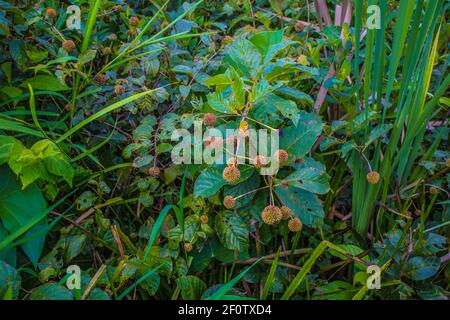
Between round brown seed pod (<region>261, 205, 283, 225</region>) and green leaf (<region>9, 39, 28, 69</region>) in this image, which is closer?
round brown seed pod (<region>261, 205, 283, 225</region>)

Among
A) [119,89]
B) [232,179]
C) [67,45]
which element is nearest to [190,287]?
[232,179]

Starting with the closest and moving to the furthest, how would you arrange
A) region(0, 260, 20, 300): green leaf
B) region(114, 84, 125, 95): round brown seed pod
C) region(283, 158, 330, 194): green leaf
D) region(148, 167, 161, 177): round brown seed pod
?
region(0, 260, 20, 300): green leaf < region(283, 158, 330, 194): green leaf < region(148, 167, 161, 177): round brown seed pod < region(114, 84, 125, 95): round brown seed pod

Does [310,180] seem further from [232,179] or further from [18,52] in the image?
[18,52]

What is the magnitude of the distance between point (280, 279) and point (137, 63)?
0.80 meters

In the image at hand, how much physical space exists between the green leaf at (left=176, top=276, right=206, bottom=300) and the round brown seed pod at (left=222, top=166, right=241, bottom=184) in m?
0.24

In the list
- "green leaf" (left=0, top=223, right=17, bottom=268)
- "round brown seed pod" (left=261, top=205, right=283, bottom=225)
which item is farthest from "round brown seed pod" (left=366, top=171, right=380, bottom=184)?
"green leaf" (left=0, top=223, right=17, bottom=268)

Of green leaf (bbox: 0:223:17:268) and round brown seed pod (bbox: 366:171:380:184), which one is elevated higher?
round brown seed pod (bbox: 366:171:380:184)

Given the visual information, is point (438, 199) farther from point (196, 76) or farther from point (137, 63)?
point (137, 63)

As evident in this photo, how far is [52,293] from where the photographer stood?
82cm

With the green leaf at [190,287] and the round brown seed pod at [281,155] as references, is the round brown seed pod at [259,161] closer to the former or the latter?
the round brown seed pod at [281,155]

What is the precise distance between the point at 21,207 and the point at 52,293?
274 millimetres

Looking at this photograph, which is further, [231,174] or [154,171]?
[154,171]

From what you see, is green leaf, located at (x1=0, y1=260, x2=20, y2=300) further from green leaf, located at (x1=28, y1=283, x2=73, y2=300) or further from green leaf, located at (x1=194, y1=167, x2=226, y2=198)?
green leaf, located at (x1=194, y1=167, x2=226, y2=198)

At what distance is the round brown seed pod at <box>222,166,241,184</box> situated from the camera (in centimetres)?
86
